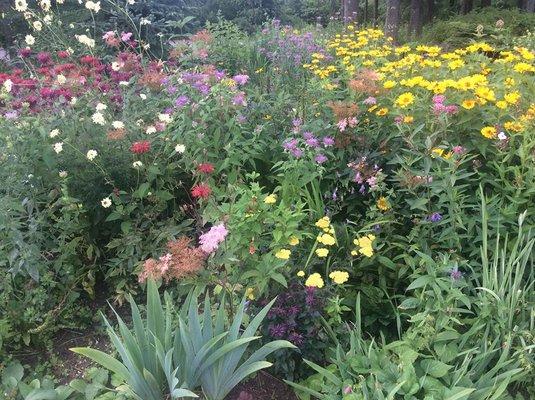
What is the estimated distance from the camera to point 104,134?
2916 mm

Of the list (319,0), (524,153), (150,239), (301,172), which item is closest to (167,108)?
(150,239)

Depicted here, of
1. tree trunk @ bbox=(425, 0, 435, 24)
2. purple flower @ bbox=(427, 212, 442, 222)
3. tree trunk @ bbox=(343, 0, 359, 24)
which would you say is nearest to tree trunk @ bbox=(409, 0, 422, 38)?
tree trunk @ bbox=(425, 0, 435, 24)

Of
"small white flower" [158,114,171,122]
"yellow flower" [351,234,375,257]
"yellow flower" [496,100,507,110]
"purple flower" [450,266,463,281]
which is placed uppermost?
"yellow flower" [496,100,507,110]

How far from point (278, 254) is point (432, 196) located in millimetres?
867

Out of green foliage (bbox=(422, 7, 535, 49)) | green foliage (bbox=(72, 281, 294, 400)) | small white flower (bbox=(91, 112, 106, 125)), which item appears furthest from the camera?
green foliage (bbox=(422, 7, 535, 49))

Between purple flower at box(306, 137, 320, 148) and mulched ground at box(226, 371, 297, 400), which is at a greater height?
purple flower at box(306, 137, 320, 148)

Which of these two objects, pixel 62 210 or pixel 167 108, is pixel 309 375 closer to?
pixel 62 210

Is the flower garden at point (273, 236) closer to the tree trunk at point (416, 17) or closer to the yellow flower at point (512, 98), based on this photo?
the yellow flower at point (512, 98)

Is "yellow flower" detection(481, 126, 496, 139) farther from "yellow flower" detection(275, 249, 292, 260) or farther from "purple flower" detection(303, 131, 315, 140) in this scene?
"yellow flower" detection(275, 249, 292, 260)

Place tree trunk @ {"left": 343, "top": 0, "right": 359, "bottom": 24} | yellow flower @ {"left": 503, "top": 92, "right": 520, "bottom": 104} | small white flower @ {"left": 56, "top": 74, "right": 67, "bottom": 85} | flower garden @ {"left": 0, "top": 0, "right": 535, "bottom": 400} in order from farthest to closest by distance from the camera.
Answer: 1. tree trunk @ {"left": 343, "top": 0, "right": 359, "bottom": 24}
2. small white flower @ {"left": 56, "top": 74, "right": 67, "bottom": 85}
3. yellow flower @ {"left": 503, "top": 92, "right": 520, "bottom": 104}
4. flower garden @ {"left": 0, "top": 0, "right": 535, "bottom": 400}

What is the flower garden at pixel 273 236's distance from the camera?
1.93m

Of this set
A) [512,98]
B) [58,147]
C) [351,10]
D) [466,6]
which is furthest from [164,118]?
[466,6]

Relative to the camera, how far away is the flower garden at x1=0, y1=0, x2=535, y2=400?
1930 mm

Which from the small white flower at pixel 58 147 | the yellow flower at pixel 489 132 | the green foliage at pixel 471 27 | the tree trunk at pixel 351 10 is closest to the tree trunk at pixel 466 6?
the green foliage at pixel 471 27
